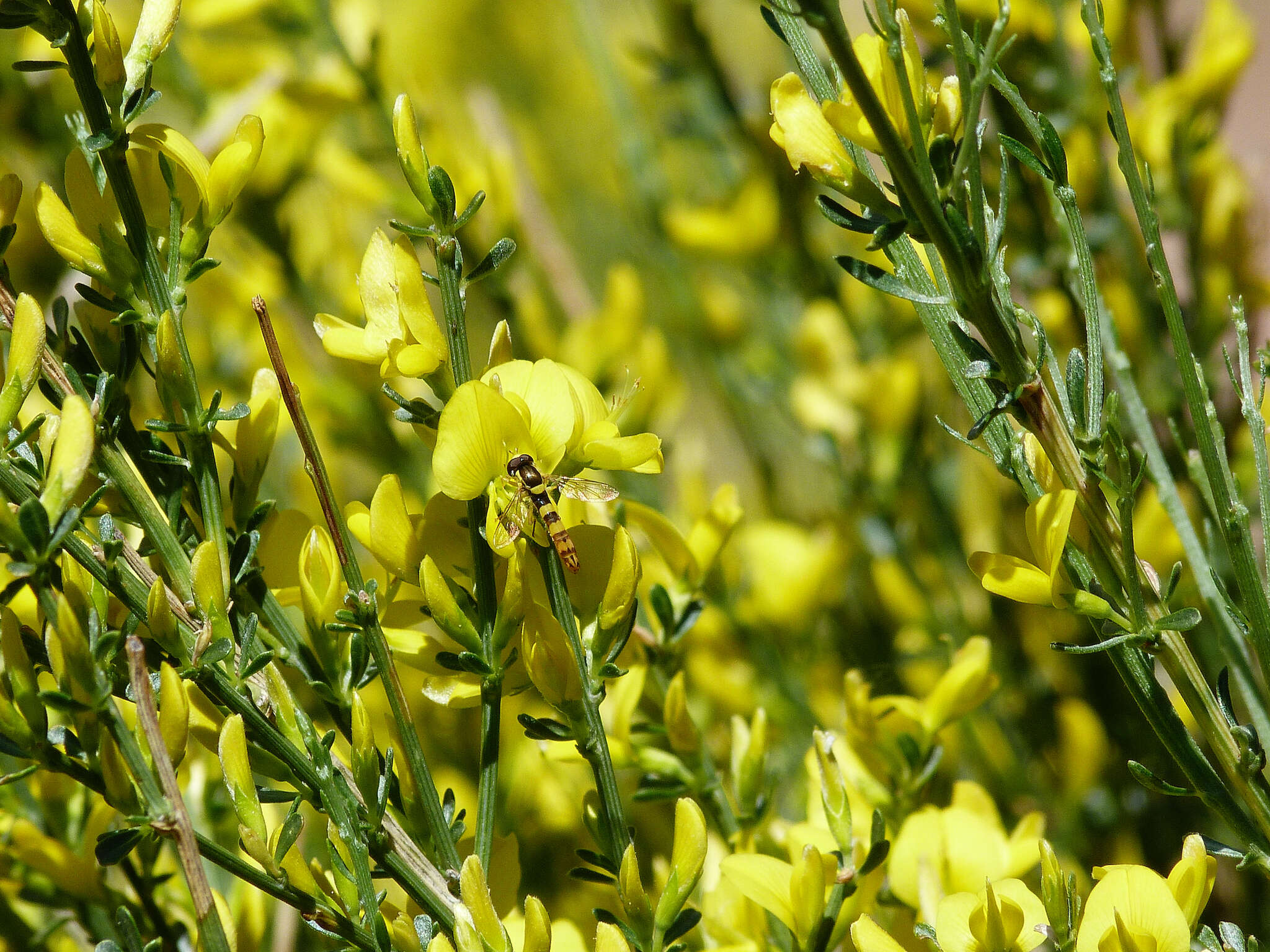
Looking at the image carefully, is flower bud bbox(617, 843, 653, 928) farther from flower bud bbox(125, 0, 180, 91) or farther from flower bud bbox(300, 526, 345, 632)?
flower bud bbox(125, 0, 180, 91)

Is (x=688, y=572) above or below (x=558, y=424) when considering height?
below

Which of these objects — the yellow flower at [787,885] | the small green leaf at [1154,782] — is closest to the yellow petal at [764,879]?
the yellow flower at [787,885]

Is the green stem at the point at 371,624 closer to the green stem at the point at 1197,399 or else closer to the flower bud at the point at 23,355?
the flower bud at the point at 23,355

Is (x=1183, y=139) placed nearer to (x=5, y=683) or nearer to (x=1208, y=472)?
(x=1208, y=472)

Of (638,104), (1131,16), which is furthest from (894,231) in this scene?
(638,104)

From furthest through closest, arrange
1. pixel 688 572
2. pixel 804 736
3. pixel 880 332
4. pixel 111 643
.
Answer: pixel 880 332, pixel 804 736, pixel 688 572, pixel 111 643

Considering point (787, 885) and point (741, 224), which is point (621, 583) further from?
point (741, 224)

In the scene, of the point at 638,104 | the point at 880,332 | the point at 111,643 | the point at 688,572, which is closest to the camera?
the point at 111,643
